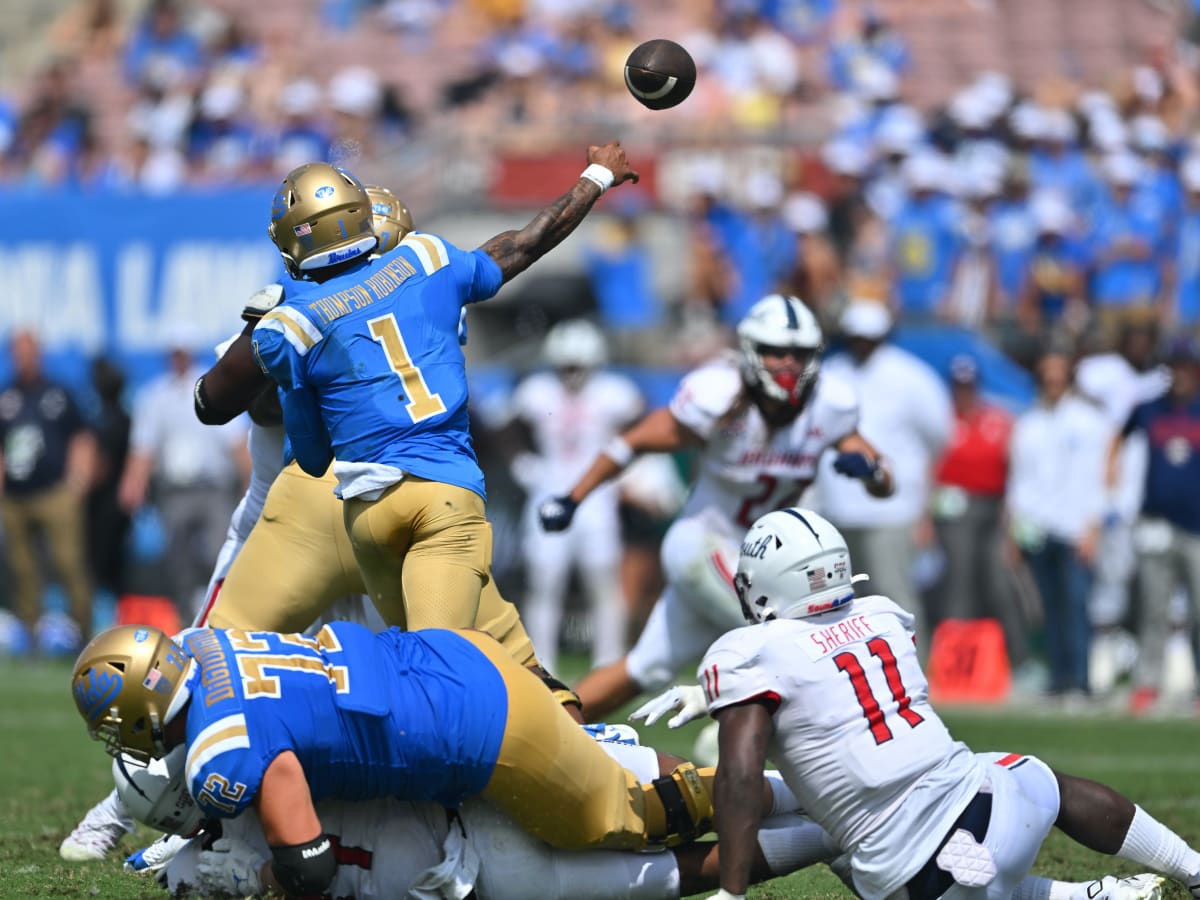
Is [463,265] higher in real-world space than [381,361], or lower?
higher

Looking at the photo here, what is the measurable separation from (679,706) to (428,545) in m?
0.94

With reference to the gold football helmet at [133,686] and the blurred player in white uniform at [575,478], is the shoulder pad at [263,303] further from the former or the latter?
the blurred player in white uniform at [575,478]

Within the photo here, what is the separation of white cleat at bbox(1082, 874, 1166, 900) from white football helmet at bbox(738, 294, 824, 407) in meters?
3.10

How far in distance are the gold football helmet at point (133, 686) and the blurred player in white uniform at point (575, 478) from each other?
23.5 ft

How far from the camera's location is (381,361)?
5.68m

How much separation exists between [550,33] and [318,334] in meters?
12.2

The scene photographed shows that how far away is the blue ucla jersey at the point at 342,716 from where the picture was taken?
14.9 ft

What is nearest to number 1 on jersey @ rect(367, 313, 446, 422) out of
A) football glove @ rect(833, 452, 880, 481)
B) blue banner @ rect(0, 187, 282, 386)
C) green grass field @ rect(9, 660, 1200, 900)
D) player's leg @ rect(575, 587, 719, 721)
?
green grass field @ rect(9, 660, 1200, 900)

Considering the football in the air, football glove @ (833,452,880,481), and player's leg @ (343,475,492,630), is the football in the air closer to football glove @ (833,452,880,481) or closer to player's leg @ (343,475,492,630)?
player's leg @ (343,475,492,630)

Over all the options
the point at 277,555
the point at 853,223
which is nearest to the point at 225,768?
the point at 277,555

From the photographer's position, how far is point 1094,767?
845cm

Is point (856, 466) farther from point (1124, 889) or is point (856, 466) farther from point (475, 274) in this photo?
point (1124, 889)

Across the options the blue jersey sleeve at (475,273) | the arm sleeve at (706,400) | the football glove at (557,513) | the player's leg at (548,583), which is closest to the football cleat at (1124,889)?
the blue jersey sleeve at (475,273)

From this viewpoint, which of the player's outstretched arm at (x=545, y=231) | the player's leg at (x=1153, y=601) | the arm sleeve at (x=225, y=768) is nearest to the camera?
the arm sleeve at (x=225, y=768)
